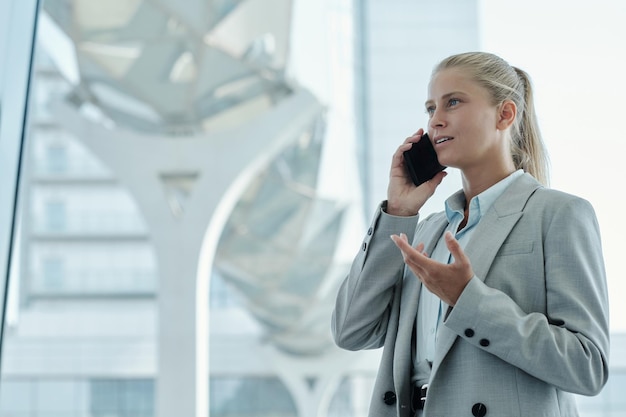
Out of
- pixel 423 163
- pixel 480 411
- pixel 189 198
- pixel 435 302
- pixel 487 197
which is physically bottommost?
pixel 480 411

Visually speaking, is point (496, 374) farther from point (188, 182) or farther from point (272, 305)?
point (272, 305)

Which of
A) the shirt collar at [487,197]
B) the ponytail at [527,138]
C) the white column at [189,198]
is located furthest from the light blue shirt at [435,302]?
the white column at [189,198]

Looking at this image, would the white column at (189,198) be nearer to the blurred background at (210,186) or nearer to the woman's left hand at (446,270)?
the blurred background at (210,186)

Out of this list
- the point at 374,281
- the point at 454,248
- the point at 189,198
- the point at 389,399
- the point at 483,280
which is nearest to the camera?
the point at 454,248

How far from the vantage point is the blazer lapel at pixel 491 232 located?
7.07 feet

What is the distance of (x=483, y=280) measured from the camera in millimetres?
2172

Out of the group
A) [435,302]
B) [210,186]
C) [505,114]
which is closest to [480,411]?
[435,302]

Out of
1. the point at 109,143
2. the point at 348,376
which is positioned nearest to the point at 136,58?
the point at 109,143

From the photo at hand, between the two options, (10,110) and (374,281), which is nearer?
(10,110)

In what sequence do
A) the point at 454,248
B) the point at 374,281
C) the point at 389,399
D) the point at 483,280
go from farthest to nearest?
the point at 374,281
the point at 389,399
the point at 483,280
the point at 454,248

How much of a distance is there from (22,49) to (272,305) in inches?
1139

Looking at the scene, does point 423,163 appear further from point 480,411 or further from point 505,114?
point 480,411

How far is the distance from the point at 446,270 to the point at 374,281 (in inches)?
16.7

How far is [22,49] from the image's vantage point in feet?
7.18
